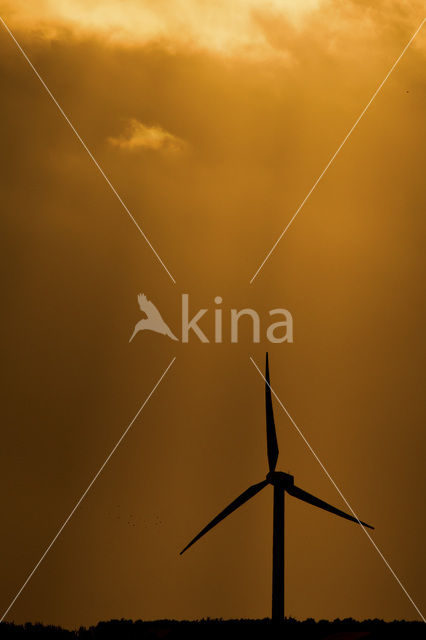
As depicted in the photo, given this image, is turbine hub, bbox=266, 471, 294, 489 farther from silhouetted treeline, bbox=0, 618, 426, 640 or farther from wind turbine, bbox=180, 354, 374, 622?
silhouetted treeline, bbox=0, 618, 426, 640

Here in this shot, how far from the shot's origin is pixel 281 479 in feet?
142

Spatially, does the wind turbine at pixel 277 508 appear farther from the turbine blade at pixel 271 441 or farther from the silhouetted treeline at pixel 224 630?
Answer: the silhouetted treeline at pixel 224 630

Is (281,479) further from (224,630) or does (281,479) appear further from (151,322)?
(151,322)

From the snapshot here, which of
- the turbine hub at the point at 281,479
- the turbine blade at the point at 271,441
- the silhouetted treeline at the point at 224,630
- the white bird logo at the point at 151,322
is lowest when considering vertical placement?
the silhouetted treeline at the point at 224,630

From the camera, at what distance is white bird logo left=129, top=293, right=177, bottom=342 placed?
74875 mm

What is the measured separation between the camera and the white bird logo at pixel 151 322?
74.9 meters

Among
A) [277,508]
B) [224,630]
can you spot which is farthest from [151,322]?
[277,508]

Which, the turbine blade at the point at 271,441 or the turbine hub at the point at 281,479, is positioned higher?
the turbine blade at the point at 271,441

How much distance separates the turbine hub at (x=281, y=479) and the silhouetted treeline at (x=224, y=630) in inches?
213

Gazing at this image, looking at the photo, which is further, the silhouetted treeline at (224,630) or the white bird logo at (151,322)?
the white bird logo at (151,322)

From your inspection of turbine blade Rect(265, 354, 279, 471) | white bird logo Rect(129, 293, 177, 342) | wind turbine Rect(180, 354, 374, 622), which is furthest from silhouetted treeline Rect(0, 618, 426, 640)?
white bird logo Rect(129, 293, 177, 342)

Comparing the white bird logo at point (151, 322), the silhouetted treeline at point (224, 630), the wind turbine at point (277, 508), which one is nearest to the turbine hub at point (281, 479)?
the wind turbine at point (277, 508)

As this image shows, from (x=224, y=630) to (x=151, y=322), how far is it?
40.2 metres

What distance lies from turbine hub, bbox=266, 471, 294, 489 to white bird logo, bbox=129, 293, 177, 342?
27.5 metres
